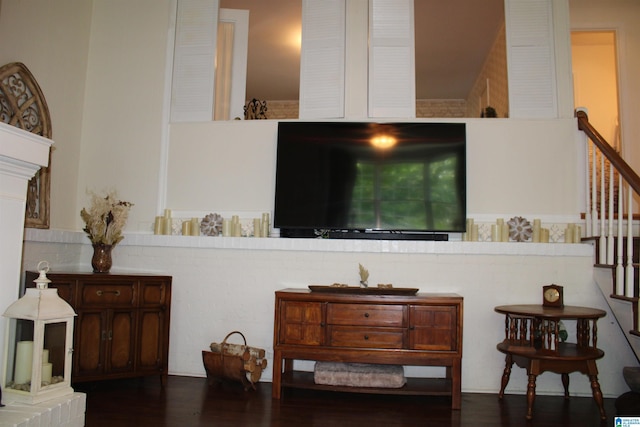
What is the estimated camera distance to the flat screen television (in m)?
4.34

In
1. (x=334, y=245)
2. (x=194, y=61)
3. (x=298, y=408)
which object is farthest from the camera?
(x=194, y=61)

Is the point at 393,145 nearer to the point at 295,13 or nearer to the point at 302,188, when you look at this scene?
the point at 302,188

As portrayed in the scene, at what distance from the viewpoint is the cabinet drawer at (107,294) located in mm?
3787

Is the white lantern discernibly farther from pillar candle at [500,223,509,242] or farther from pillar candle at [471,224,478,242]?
pillar candle at [500,223,509,242]

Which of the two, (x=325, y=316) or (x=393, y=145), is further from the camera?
(x=393, y=145)

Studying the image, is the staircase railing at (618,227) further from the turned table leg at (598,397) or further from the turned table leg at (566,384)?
the turned table leg at (566,384)

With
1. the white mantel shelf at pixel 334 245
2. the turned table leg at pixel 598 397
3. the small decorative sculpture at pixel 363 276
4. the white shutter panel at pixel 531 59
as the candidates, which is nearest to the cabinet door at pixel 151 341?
the white mantel shelf at pixel 334 245

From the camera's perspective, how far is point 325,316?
12.4 feet

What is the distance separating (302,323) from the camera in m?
3.79

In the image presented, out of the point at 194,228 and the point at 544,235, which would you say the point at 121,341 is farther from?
the point at 544,235

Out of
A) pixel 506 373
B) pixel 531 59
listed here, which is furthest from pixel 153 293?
pixel 531 59

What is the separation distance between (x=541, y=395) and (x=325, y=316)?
1884mm

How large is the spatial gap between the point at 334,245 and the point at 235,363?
126cm

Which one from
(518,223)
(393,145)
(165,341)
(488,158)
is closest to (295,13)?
(393,145)
